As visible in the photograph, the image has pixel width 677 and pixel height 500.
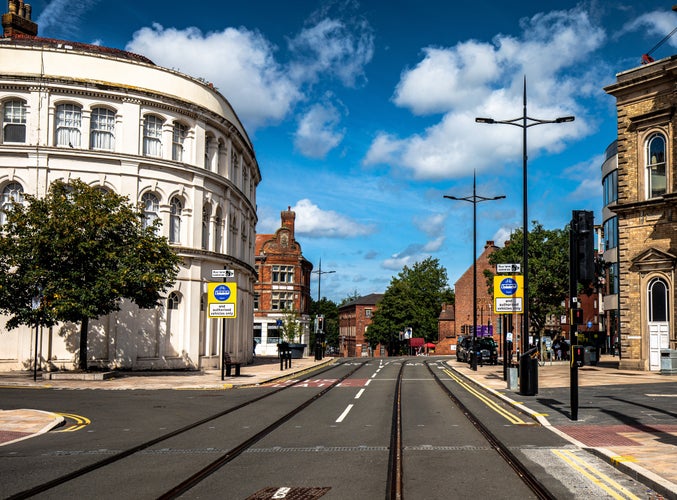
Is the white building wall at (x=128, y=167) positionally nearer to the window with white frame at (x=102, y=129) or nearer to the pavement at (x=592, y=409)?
the window with white frame at (x=102, y=129)

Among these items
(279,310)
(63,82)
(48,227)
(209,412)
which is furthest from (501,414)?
(279,310)

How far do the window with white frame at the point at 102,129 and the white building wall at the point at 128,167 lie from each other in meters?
0.34

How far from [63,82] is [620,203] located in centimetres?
2752

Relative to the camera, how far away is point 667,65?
3203 cm

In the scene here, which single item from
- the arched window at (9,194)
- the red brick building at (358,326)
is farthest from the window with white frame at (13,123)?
the red brick building at (358,326)

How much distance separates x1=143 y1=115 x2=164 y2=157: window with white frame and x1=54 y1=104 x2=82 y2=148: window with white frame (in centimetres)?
319

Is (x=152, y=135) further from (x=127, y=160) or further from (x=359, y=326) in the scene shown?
(x=359, y=326)

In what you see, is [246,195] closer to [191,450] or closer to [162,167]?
[162,167]

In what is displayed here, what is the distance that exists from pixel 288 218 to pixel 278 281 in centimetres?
803

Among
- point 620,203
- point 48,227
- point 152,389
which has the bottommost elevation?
point 152,389

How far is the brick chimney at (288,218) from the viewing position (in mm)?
85938

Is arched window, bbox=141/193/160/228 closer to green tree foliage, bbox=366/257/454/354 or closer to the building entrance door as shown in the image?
the building entrance door

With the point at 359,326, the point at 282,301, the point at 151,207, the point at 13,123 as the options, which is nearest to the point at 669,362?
the point at 151,207

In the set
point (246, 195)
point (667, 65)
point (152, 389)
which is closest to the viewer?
point (152, 389)
